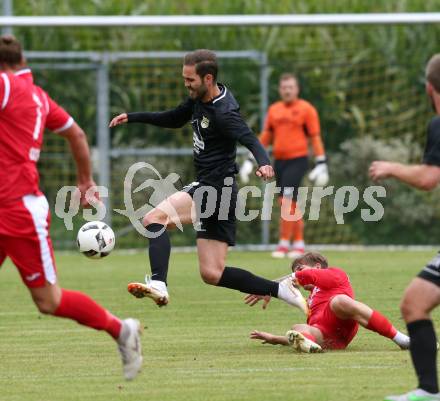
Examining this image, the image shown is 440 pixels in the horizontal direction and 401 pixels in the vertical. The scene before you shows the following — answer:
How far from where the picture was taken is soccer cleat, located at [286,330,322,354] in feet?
25.2

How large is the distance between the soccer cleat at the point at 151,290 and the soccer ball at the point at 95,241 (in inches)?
29.0

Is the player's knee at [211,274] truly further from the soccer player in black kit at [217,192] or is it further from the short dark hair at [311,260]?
the short dark hair at [311,260]

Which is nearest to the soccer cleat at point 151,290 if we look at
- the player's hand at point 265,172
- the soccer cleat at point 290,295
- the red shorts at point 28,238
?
the soccer cleat at point 290,295

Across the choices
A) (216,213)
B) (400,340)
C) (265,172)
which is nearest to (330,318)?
(400,340)

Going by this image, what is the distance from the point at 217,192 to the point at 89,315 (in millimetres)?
2731

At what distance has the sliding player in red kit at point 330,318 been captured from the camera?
759 centimetres

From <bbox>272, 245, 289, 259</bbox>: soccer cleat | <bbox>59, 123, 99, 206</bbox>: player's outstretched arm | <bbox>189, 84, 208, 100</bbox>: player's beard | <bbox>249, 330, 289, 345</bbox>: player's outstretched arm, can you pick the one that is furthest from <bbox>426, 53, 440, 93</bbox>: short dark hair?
<bbox>272, 245, 289, 259</bbox>: soccer cleat

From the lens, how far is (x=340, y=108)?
17734 mm

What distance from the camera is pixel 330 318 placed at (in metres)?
7.80

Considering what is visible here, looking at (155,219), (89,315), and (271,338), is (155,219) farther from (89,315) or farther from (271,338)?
(89,315)

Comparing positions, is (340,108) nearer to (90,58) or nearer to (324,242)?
(324,242)

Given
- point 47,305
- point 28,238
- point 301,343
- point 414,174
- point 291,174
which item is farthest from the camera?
point 291,174

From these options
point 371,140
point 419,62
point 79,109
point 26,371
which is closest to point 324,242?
point 371,140

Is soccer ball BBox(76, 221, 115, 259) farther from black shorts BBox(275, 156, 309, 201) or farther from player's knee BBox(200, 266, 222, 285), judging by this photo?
black shorts BBox(275, 156, 309, 201)
